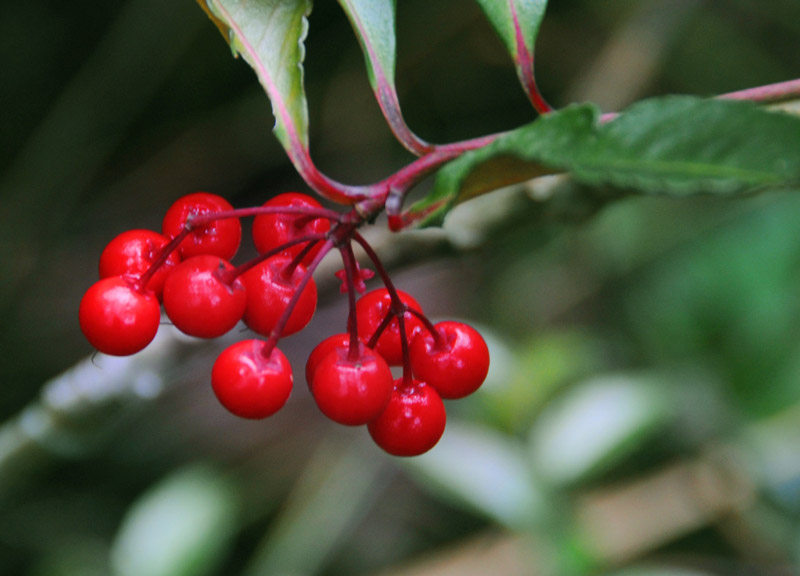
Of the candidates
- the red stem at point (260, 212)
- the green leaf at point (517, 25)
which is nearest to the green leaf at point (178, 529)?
the red stem at point (260, 212)

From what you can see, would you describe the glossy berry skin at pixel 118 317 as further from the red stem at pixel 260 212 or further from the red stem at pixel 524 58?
the red stem at pixel 524 58

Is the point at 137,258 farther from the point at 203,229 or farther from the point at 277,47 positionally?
the point at 277,47

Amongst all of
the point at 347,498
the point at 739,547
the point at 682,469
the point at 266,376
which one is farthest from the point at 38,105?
the point at 739,547

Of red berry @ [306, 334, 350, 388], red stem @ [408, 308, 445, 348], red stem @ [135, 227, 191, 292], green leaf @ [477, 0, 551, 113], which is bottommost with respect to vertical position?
red stem @ [408, 308, 445, 348]

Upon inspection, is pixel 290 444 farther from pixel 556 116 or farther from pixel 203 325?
pixel 556 116

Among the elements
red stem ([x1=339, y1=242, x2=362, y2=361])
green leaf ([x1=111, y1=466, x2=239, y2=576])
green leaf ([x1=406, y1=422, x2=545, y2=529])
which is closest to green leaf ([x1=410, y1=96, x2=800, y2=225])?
red stem ([x1=339, y1=242, x2=362, y2=361])

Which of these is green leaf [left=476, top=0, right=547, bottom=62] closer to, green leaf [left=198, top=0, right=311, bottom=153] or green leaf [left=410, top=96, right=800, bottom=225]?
green leaf [left=198, top=0, right=311, bottom=153]
